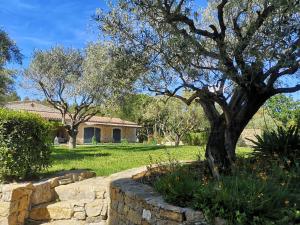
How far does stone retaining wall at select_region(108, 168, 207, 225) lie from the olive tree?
69.3 inches

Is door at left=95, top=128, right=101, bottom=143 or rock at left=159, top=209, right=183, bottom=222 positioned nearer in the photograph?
rock at left=159, top=209, right=183, bottom=222

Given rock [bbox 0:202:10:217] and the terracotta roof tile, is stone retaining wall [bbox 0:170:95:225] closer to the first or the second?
rock [bbox 0:202:10:217]

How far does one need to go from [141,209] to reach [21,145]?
13.3ft

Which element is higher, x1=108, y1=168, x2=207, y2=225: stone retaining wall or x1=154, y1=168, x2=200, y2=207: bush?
x1=154, y1=168, x2=200, y2=207: bush

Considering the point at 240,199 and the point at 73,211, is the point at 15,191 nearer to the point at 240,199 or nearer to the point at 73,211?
the point at 73,211

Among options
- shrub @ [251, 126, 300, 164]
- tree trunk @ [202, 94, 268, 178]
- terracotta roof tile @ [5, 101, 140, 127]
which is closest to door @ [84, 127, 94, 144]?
terracotta roof tile @ [5, 101, 140, 127]

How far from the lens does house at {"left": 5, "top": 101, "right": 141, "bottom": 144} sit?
41888 mm

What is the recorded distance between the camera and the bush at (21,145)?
26.8 feet

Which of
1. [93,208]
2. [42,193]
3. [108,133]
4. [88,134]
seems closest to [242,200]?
[93,208]

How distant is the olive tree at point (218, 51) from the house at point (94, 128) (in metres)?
33.4

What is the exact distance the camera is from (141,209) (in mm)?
5594

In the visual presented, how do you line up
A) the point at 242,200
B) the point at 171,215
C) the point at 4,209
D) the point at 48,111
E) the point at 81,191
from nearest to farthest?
the point at 242,200 → the point at 171,215 → the point at 4,209 → the point at 81,191 → the point at 48,111

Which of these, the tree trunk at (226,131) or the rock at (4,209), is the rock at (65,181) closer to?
the rock at (4,209)

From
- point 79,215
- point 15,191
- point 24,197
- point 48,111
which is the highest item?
point 48,111
